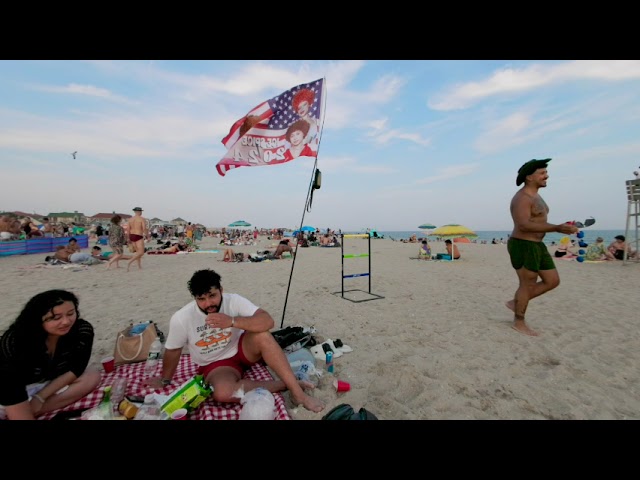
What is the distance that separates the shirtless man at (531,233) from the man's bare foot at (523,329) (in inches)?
0.5

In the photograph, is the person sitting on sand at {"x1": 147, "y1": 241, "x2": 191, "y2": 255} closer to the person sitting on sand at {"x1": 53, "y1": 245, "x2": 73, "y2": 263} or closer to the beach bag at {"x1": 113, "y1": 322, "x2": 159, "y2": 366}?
the person sitting on sand at {"x1": 53, "y1": 245, "x2": 73, "y2": 263}

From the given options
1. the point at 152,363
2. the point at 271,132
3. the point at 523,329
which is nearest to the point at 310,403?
the point at 152,363

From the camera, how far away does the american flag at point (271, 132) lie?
15.2ft

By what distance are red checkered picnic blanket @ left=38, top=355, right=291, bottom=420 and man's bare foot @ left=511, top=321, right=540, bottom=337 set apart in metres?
3.76

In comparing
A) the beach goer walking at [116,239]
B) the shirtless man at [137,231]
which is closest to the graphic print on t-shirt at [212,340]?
the shirtless man at [137,231]

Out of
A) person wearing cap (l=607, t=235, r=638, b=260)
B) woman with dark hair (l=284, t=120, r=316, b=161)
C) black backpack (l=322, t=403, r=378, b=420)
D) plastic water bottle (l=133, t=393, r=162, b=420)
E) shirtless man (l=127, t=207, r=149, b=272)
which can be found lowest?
plastic water bottle (l=133, t=393, r=162, b=420)

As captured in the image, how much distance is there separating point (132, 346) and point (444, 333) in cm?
429

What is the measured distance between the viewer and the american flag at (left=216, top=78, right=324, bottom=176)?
4.62m

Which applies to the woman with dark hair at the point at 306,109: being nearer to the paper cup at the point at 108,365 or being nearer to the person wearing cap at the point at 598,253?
the paper cup at the point at 108,365

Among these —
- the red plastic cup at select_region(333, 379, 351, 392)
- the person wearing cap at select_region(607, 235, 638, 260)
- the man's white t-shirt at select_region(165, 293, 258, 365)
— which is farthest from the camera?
the person wearing cap at select_region(607, 235, 638, 260)

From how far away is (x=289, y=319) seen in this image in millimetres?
5168

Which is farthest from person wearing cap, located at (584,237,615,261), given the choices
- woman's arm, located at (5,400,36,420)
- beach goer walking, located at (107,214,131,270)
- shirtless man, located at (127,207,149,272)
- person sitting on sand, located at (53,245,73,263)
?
person sitting on sand, located at (53,245,73,263)
